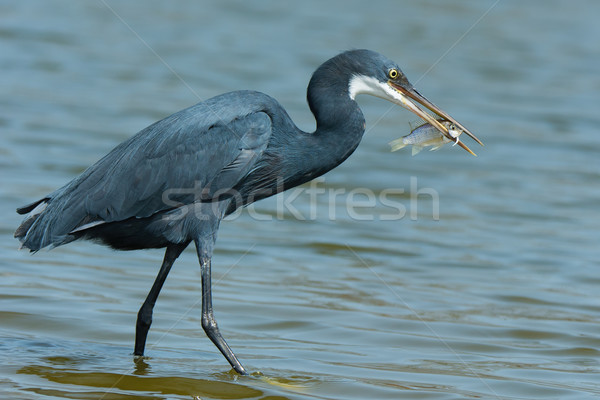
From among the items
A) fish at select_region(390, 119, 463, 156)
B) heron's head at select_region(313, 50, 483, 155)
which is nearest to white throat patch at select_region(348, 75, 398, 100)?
heron's head at select_region(313, 50, 483, 155)

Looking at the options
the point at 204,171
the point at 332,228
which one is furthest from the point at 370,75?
the point at 332,228

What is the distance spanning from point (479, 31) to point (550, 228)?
1152 centimetres

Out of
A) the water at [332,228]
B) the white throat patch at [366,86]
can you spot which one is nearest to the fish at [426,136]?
the white throat patch at [366,86]

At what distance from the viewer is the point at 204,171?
21.7 ft

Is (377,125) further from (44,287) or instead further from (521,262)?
(44,287)

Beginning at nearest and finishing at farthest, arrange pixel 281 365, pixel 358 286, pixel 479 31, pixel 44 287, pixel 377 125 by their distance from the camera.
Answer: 1. pixel 281 365
2. pixel 44 287
3. pixel 358 286
4. pixel 377 125
5. pixel 479 31

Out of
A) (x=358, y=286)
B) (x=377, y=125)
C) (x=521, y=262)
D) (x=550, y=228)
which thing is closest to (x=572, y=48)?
(x=377, y=125)

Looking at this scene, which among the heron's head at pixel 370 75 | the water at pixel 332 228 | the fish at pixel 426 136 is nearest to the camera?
the water at pixel 332 228

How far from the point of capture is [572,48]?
786 inches

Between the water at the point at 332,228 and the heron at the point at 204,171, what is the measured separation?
0.75 meters

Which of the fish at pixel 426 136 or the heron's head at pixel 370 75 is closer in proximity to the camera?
the heron's head at pixel 370 75

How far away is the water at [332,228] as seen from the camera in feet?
22.3

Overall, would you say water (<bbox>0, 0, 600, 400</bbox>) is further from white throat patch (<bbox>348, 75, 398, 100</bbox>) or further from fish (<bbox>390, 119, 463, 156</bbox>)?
white throat patch (<bbox>348, 75, 398, 100</bbox>)

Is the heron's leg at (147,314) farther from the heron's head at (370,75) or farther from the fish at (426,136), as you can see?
the fish at (426,136)
